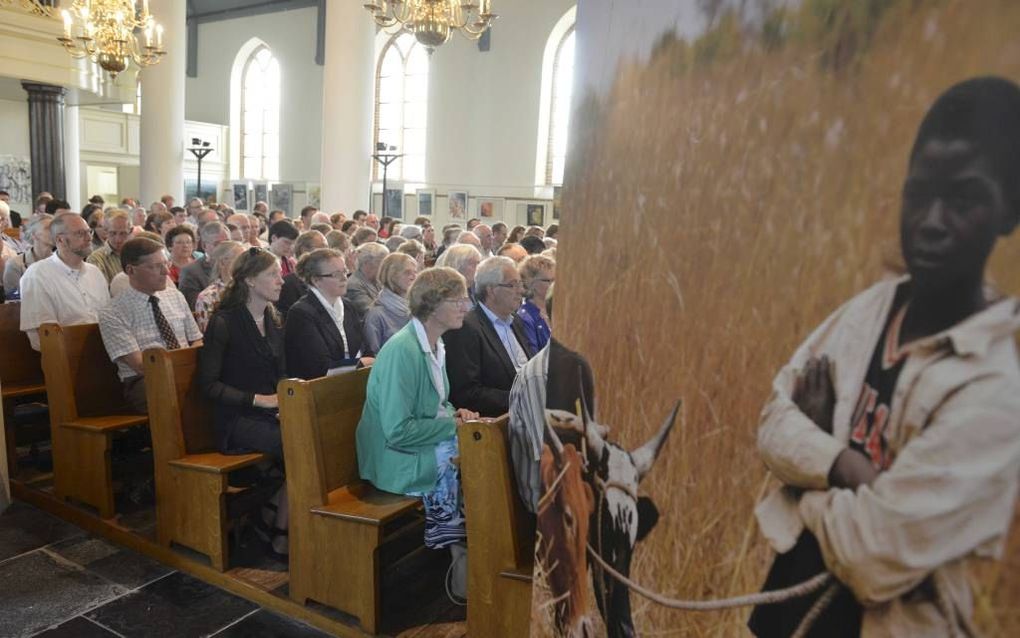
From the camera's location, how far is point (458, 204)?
1700cm

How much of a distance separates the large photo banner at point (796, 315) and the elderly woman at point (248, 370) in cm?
252

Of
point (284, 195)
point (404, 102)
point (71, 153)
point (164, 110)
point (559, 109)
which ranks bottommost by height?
point (284, 195)

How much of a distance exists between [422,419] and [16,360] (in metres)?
3.00

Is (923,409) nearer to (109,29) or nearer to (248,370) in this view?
(248,370)

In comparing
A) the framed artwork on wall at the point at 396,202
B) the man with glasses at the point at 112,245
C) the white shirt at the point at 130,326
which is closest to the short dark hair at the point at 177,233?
the man with glasses at the point at 112,245

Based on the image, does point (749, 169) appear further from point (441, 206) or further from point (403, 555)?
point (441, 206)

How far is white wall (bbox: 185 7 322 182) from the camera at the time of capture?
19.5 m

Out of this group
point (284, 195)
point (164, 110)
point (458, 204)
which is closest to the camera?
point (164, 110)

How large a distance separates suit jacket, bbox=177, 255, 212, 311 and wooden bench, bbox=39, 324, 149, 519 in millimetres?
1396

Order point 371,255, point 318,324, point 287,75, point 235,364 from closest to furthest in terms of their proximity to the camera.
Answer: point 235,364, point 318,324, point 371,255, point 287,75

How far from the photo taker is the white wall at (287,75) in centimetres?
1950

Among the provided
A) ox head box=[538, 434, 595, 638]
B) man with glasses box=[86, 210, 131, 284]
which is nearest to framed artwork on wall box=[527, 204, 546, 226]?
man with glasses box=[86, 210, 131, 284]

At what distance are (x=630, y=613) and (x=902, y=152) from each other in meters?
0.74

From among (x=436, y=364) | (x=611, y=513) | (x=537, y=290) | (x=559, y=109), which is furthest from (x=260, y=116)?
(x=611, y=513)
